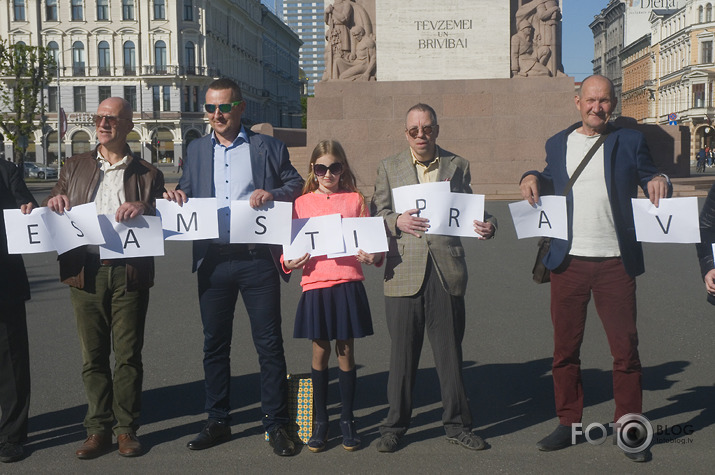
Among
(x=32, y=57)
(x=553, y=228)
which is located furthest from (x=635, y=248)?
(x=32, y=57)

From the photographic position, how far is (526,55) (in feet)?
63.8

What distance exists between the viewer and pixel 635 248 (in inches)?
193

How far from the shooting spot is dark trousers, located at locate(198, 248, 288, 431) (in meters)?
5.08

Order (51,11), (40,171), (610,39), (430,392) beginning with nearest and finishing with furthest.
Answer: (430,392), (40,171), (51,11), (610,39)

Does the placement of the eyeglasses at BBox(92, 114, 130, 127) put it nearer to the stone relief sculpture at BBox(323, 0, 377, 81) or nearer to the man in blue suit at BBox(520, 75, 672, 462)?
the man in blue suit at BBox(520, 75, 672, 462)

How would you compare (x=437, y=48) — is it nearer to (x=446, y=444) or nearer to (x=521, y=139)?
(x=521, y=139)

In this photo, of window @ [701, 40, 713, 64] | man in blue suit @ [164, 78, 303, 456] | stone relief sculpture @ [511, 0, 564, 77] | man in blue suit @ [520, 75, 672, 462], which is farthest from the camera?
window @ [701, 40, 713, 64]

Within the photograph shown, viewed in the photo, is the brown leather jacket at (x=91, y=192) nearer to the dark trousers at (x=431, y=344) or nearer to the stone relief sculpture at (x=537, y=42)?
the dark trousers at (x=431, y=344)

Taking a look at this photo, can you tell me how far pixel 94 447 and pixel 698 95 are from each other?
290ft

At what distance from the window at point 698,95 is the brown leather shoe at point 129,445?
87.2 metres

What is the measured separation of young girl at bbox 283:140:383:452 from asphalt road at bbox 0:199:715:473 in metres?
0.28

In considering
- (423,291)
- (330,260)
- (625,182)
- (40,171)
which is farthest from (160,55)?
(625,182)

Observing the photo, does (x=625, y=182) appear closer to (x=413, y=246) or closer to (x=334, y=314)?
(x=413, y=246)

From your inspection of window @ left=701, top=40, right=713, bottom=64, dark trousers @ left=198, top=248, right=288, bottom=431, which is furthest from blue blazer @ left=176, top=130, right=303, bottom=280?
window @ left=701, top=40, right=713, bottom=64
